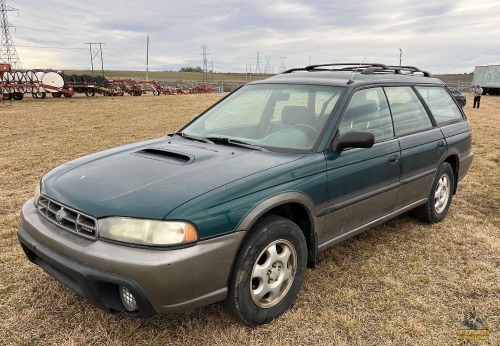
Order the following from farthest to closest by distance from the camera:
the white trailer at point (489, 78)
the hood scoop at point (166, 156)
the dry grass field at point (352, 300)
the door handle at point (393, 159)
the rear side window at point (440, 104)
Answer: the white trailer at point (489, 78) < the rear side window at point (440, 104) < the door handle at point (393, 159) < the hood scoop at point (166, 156) < the dry grass field at point (352, 300)

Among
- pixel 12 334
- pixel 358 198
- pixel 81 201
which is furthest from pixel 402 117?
pixel 12 334

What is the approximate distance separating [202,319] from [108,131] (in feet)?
34.7

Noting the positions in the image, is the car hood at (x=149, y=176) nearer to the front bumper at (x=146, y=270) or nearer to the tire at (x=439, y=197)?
the front bumper at (x=146, y=270)

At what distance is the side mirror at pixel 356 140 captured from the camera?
117 inches

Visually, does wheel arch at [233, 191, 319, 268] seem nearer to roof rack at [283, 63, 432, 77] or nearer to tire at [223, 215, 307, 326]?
tire at [223, 215, 307, 326]

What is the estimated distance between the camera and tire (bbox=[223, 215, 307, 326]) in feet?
8.29

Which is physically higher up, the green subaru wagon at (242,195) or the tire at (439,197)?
the green subaru wagon at (242,195)

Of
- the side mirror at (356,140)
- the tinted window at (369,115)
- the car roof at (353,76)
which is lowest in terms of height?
the side mirror at (356,140)

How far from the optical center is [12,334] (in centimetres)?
269

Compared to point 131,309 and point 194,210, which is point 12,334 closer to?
point 131,309

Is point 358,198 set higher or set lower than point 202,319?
higher

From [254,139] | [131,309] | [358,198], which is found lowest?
[131,309]

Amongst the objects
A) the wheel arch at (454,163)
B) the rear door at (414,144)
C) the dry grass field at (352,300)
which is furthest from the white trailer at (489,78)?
the rear door at (414,144)

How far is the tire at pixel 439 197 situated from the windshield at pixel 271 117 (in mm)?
1862
